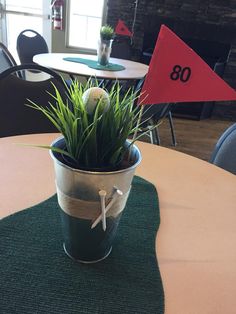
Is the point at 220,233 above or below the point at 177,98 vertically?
below

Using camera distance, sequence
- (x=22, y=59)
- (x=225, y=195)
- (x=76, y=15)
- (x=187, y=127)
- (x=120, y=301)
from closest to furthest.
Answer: (x=120, y=301) → (x=225, y=195) → (x=22, y=59) → (x=187, y=127) → (x=76, y=15)

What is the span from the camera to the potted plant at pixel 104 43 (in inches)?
81.5

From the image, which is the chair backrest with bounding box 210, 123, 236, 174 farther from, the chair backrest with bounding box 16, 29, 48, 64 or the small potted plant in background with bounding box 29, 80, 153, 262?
the chair backrest with bounding box 16, 29, 48, 64

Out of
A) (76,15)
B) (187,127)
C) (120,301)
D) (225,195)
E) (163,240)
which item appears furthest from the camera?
(76,15)

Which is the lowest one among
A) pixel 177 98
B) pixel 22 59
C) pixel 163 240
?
pixel 22 59

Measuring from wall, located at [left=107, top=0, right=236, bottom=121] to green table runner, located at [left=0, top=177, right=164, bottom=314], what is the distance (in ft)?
10.6

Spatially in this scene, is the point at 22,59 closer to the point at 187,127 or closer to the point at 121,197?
the point at 187,127

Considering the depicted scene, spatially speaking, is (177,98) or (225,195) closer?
(177,98)

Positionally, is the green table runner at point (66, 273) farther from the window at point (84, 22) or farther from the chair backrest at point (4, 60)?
the window at point (84, 22)

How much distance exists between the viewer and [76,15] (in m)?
3.64

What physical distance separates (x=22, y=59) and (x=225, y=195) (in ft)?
8.19

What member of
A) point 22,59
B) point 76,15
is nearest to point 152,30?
point 76,15

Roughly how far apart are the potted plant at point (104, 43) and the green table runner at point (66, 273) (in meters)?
1.76

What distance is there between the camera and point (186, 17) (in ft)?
10.8
